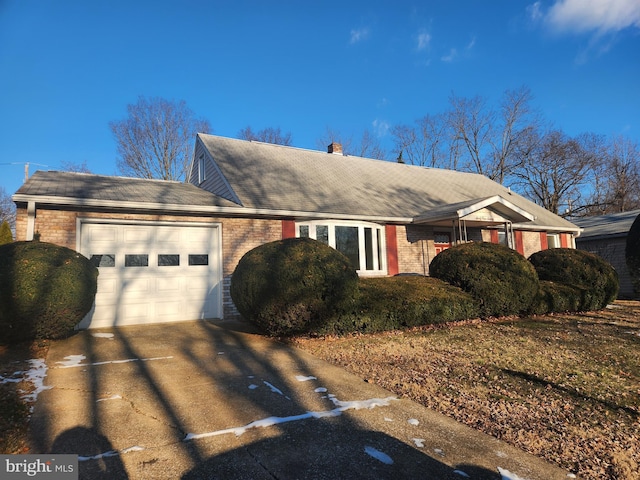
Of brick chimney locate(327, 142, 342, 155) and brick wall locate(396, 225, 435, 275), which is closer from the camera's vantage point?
brick wall locate(396, 225, 435, 275)

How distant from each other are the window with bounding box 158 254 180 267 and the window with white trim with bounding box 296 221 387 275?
3.52 meters

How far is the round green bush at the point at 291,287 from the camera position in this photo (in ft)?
25.0

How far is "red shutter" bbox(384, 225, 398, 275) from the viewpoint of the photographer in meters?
13.2

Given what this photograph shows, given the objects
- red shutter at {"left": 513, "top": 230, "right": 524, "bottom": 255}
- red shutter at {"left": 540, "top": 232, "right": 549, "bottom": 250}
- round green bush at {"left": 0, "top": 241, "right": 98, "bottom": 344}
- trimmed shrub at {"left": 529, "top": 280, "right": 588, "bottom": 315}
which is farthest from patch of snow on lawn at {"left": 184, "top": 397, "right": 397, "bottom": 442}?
red shutter at {"left": 540, "top": 232, "right": 549, "bottom": 250}

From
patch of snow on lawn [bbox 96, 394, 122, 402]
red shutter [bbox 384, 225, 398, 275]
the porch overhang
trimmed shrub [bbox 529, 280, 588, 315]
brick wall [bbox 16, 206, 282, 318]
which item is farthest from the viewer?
red shutter [bbox 384, 225, 398, 275]

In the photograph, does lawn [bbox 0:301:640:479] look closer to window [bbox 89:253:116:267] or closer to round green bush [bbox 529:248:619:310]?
round green bush [bbox 529:248:619:310]

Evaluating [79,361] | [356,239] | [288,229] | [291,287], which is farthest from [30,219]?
[356,239]

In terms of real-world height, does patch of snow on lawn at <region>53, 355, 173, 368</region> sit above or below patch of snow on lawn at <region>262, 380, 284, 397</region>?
above

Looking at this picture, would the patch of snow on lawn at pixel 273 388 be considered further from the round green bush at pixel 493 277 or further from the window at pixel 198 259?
the round green bush at pixel 493 277

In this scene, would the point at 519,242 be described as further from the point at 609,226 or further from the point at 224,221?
the point at 224,221

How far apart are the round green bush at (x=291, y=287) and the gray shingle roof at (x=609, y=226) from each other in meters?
16.6

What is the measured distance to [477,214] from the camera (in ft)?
44.5

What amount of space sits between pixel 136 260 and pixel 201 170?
6.03 m

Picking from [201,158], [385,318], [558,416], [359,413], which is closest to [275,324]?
[385,318]
